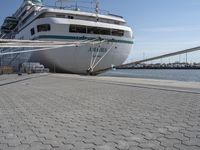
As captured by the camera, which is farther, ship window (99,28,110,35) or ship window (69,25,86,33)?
ship window (99,28,110,35)

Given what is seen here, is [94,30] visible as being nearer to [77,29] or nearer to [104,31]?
[104,31]

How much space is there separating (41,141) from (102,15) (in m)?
22.4

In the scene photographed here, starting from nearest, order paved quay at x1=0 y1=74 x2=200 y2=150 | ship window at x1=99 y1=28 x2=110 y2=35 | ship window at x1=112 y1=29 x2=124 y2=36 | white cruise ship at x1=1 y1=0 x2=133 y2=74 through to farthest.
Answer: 1. paved quay at x1=0 y1=74 x2=200 y2=150
2. white cruise ship at x1=1 y1=0 x2=133 y2=74
3. ship window at x1=99 y1=28 x2=110 y2=35
4. ship window at x1=112 y1=29 x2=124 y2=36

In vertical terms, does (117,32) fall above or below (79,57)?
above

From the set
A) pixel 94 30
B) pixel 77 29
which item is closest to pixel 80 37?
pixel 77 29

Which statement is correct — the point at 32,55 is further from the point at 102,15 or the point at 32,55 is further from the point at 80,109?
the point at 80,109

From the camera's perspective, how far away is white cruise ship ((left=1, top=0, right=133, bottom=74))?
21.4 metres

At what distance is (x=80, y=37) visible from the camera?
22.0m

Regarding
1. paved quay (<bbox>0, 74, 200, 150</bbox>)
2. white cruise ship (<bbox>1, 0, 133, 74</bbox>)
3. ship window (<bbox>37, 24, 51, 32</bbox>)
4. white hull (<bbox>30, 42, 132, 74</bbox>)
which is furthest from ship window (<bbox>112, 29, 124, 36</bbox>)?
paved quay (<bbox>0, 74, 200, 150</bbox>)

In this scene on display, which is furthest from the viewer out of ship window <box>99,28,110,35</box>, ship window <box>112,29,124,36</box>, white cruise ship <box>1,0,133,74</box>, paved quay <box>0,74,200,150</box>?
ship window <box>112,29,124,36</box>

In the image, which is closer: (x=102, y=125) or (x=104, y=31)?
(x=102, y=125)

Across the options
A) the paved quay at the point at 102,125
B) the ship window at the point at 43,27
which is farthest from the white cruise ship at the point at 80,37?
the paved quay at the point at 102,125

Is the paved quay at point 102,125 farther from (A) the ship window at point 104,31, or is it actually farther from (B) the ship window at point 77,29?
(A) the ship window at point 104,31

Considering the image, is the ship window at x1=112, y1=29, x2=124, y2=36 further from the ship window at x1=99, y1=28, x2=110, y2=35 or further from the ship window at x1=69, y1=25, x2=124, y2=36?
the ship window at x1=99, y1=28, x2=110, y2=35
